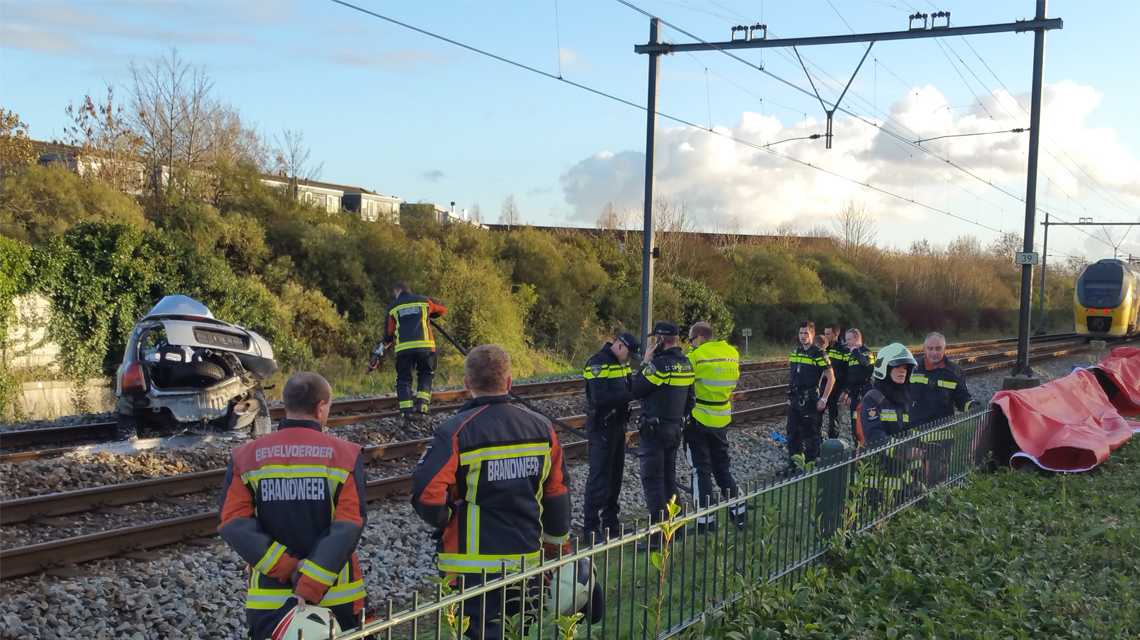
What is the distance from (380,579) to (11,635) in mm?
2387

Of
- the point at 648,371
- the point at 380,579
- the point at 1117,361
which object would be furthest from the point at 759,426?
the point at 380,579

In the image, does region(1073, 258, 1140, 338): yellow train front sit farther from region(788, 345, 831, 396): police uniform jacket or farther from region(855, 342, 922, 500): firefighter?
region(855, 342, 922, 500): firefighter

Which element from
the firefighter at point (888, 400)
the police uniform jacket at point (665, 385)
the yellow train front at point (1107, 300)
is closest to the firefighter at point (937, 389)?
A: the firefighter at point (888, 400)

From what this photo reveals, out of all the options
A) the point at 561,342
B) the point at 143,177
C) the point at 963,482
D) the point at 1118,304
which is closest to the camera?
the point at 963,482

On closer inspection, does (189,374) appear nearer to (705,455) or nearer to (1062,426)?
(705,455)

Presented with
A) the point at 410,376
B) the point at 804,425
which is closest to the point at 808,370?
the point at 804,425

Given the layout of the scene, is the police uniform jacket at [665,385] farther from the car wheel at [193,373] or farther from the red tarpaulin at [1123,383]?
the red tarpaulin at [1123,383]

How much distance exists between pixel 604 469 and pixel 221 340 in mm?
5221

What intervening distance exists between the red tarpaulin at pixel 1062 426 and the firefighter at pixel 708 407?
137 inches

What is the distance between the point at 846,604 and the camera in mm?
4977

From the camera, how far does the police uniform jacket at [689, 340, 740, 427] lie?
7.68 m

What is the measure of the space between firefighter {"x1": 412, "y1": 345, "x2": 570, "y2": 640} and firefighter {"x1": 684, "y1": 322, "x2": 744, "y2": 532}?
3.97 m

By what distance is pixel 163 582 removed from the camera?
6.07 m

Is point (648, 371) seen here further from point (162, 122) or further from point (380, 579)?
point (162, 122)
